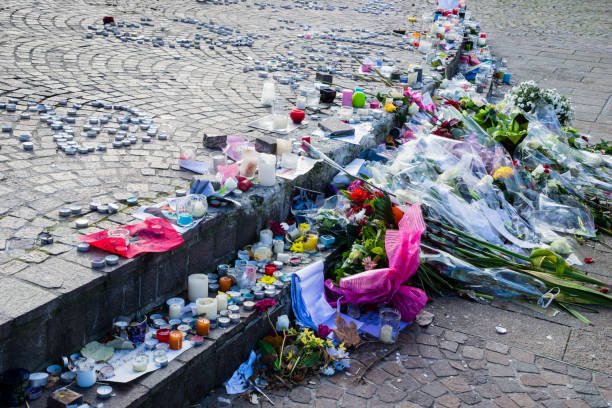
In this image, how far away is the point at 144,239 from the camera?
11.7 feet

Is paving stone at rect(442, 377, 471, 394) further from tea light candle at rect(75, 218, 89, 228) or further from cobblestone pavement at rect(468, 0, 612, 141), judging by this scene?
cobblestone pavement at rect(468, 0, 612, 141)

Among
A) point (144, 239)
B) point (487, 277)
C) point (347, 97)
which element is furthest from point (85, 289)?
point (347, 97)

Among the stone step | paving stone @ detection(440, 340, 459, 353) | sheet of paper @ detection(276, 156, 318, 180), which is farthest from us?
sheet of paper @ detection(276, 156, 318, 180)

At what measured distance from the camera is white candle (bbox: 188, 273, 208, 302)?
3760 mm

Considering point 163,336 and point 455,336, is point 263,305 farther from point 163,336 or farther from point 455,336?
point 455,336

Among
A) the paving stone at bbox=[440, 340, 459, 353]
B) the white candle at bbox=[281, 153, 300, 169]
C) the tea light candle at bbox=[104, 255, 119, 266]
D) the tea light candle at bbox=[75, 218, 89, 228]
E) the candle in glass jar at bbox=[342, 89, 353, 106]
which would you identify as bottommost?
the paving stone at bbox=[440, 340, 459, 353]

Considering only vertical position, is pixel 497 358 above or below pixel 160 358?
below

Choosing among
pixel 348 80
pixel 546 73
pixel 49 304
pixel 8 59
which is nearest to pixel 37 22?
pixel 8 59

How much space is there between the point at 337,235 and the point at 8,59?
4.24m

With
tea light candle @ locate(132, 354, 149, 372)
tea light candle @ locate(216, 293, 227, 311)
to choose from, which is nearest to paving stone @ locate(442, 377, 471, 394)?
tea light candle @ locate(216, 293, 227, 311)

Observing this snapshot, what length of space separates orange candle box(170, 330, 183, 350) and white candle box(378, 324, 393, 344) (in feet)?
4.52

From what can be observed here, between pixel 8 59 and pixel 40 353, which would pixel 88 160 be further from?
pixel 8 59

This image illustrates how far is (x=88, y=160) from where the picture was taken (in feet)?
15.2

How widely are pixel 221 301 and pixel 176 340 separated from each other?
465 millimetres
